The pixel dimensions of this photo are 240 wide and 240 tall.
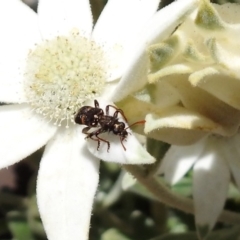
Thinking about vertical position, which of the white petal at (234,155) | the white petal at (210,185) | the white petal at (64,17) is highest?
the white petal at (64,17)

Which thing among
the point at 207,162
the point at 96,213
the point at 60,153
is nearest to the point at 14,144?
the point at 60,153

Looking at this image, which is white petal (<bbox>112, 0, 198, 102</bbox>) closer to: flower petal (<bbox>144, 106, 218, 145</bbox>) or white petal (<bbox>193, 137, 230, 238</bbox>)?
flower petal (<bbox>144, 106, 218, 145</bbox>)

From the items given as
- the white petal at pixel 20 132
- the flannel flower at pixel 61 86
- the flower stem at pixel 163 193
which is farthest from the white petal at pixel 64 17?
the flower stem at pixel 163 193

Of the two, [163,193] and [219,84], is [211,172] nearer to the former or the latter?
[163,193]

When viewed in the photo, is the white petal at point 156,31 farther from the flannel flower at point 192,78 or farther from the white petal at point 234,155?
the white petal at point 234,155

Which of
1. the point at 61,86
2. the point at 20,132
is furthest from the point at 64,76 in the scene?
the point at 20,132

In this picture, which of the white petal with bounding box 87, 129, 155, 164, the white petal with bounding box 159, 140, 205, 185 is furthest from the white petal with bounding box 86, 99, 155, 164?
the white petal with bounding box 159, 140, 205, 185
